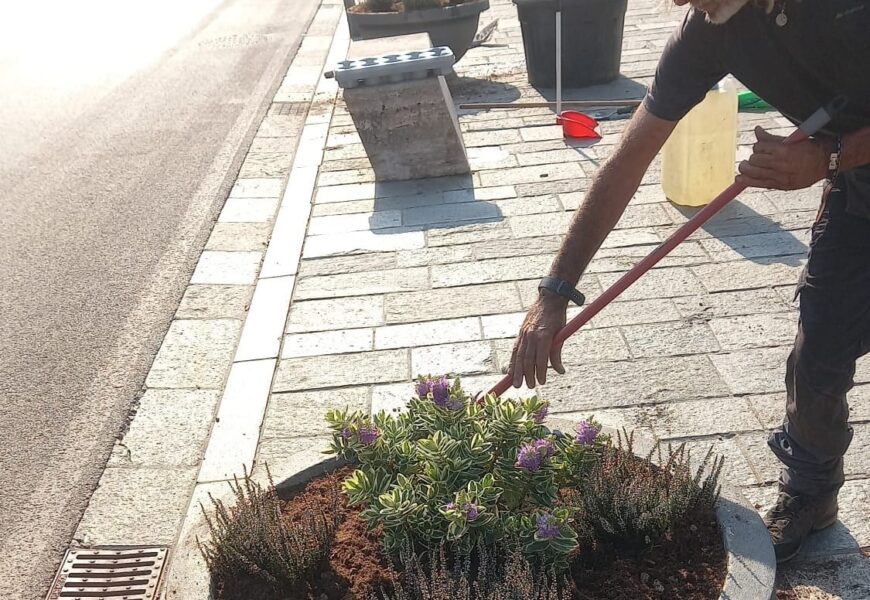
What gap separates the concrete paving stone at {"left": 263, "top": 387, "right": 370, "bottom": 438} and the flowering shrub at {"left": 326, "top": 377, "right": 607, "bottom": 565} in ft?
4.25

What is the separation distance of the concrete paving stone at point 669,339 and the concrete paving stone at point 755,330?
0.07 metres

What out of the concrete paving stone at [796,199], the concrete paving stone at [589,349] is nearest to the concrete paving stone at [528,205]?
the concrete paving stone at [796,199]

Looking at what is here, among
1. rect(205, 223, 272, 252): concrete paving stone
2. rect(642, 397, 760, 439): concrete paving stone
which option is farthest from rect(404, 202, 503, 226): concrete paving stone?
rect(642, 397, 760, 439): concrete paving stone

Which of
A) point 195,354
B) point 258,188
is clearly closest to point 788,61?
point 195,354

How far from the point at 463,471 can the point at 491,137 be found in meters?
6.02

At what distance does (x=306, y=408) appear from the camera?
14.1 feet

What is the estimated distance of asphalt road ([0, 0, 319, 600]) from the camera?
4.20m

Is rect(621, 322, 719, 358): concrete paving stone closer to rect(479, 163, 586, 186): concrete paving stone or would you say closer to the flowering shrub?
the flowering shrub

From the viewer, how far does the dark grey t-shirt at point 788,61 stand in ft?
7.62

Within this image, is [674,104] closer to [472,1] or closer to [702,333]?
[702,333]

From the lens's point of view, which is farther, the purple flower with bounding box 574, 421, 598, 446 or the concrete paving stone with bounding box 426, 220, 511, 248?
the concrete paving stone with bounding box 426, 220, 511, 248

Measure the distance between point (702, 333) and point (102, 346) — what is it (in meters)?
3.42

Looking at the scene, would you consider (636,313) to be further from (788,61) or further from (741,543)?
(788,61)

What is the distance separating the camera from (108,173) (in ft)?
28.0
